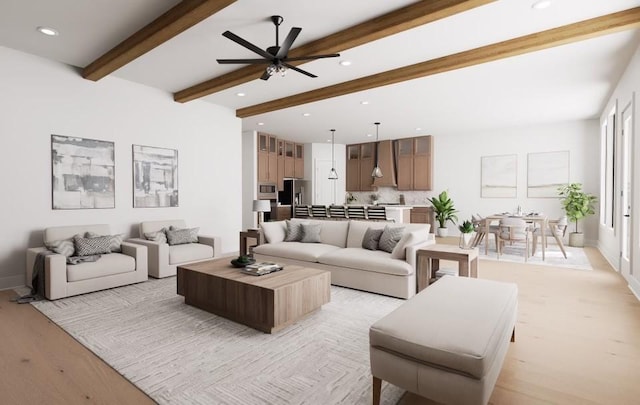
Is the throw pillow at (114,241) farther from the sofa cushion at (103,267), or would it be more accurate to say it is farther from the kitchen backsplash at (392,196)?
the kitchen backsplash at (392,196)

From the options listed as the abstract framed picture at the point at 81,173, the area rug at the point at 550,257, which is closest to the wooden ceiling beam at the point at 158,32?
the abstract framed picture at the point at 81,173

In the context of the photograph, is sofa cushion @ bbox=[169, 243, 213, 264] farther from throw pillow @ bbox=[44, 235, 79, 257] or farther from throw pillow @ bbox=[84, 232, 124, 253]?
throw pillow @ bbox=[44, 235, 79, 257]

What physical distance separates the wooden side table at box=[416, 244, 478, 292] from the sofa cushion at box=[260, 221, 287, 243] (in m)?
2.29

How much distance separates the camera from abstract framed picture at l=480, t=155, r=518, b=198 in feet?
28.0

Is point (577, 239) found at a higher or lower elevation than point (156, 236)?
lower

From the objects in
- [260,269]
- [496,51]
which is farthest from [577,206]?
[260,269]

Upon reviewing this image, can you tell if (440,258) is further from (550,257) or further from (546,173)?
(546,173)

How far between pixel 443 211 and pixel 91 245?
807 cm

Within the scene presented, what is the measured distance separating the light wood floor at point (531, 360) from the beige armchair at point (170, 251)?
4.66 feet

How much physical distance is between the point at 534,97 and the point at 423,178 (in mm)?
4198

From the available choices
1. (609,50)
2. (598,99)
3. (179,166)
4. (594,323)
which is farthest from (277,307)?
(598,99)

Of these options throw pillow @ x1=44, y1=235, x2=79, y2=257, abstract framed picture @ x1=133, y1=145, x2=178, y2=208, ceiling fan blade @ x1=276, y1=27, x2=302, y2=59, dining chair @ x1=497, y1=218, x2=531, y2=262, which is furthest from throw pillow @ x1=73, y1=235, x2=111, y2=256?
dining chair @ x1=497, y1=218, x2=531, y2=262

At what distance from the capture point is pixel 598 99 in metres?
5.98

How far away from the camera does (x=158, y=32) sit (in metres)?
3.33
